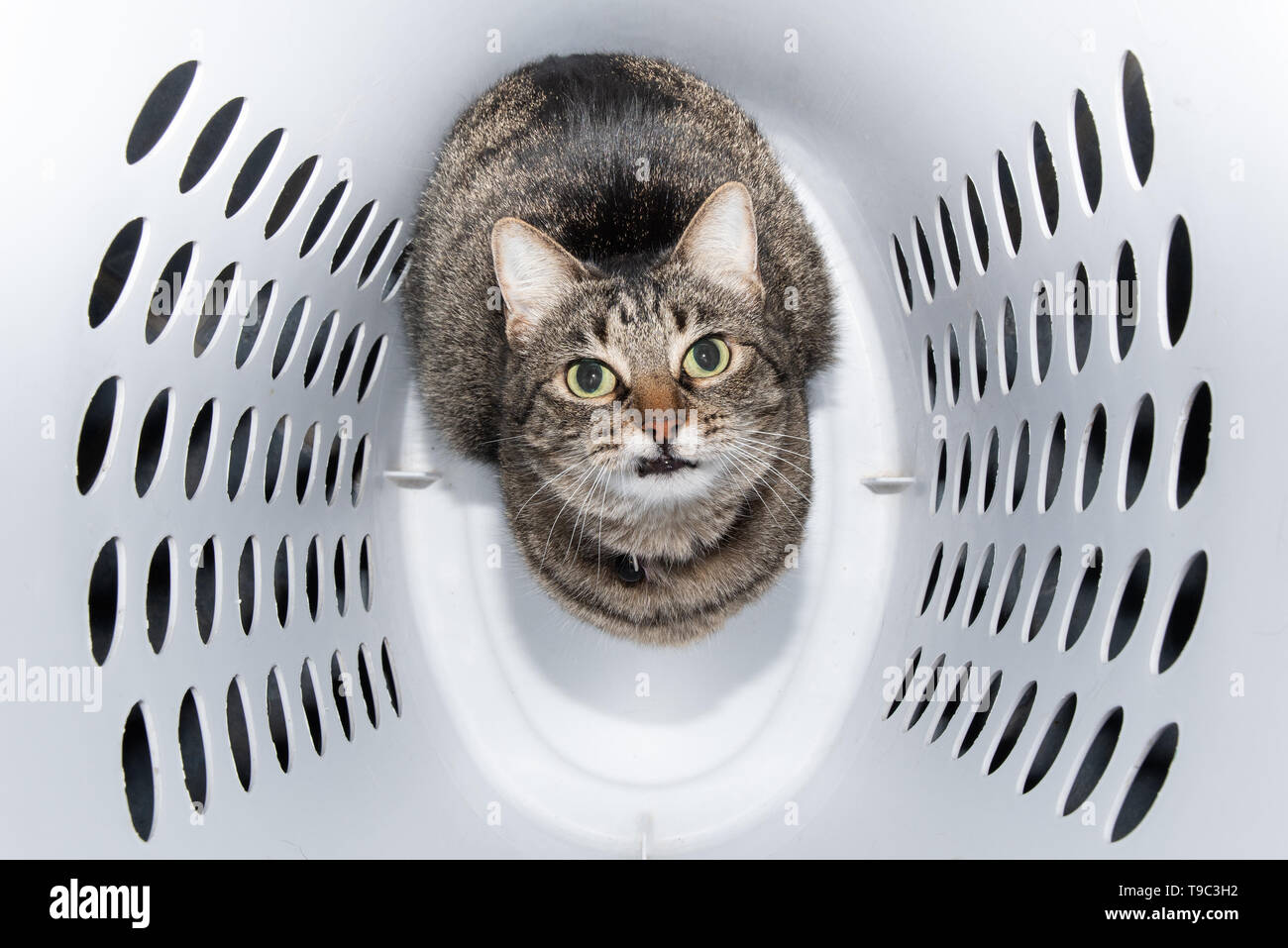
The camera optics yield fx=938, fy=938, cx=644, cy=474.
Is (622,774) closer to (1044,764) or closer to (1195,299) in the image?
(1044,764)

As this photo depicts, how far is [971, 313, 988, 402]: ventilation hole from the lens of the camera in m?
1.67

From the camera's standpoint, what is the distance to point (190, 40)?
1.26m

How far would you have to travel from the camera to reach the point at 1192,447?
113 cm

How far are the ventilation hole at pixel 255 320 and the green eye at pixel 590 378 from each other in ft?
1.72

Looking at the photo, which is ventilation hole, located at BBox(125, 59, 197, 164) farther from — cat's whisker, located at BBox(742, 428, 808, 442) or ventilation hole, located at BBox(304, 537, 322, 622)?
cat's whisker, located at BBox(742, 428, 808, 442)

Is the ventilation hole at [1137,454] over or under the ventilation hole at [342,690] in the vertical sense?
over

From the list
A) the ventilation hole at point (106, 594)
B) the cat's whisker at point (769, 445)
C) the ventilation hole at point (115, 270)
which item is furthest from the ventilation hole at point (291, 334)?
the cat's whisker at point (769, 445)

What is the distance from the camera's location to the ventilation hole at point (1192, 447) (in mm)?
1112

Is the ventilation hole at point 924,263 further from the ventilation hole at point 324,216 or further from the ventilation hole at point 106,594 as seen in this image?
the ventilation hole at point 106,594

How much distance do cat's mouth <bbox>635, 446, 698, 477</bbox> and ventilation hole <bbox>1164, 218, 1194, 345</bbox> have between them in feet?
2.07

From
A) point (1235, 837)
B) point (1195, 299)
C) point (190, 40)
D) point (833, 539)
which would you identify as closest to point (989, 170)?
point (1195, 299)

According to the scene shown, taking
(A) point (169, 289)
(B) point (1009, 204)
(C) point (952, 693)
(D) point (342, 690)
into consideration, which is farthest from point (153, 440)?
(B) point (1009, 204)

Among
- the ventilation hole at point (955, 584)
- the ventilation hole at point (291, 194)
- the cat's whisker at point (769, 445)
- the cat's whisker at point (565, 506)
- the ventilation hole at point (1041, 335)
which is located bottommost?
the ventilation hole at point (955, 584)
